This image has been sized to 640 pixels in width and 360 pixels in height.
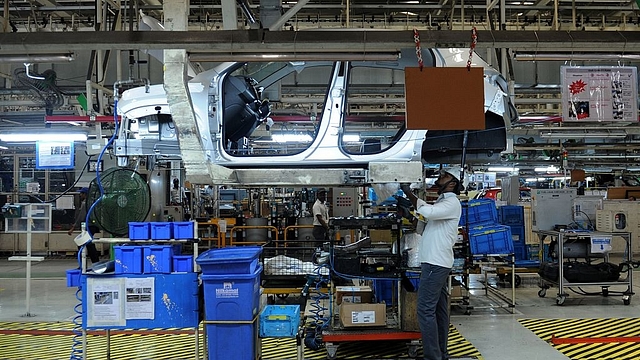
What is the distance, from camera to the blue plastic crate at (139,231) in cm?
436

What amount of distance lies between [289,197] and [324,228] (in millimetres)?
7230

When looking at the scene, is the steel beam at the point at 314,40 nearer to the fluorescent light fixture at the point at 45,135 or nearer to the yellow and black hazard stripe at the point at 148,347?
the yellow and black hazard stripe at the point at 148,347

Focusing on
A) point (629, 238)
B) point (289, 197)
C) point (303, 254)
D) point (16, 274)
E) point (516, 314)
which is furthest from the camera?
point (289, 197)

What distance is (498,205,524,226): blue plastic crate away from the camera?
8.62 meters

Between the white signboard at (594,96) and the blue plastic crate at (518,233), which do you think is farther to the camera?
the blue plastic crate at (518,233)

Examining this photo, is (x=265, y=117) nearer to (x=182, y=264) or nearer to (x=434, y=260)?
(x=182, y=264)

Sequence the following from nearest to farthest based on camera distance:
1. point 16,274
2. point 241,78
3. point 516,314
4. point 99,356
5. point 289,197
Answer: point 99,356, point 241,78, point 516,314, point 16,274, point 289,197

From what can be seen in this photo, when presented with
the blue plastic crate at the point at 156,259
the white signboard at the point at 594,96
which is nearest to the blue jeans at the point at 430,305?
the white signboard at the point at 594,96

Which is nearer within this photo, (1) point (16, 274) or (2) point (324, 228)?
(2) point (324, 228)

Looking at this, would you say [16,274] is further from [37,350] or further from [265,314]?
[265,314]

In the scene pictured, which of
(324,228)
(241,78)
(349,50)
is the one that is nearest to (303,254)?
(324,228)

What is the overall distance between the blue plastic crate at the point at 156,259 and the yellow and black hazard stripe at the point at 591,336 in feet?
11.6

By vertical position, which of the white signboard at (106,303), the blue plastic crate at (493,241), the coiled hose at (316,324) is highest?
the blue plastic crate at (493,241)

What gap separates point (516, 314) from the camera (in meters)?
6.71
